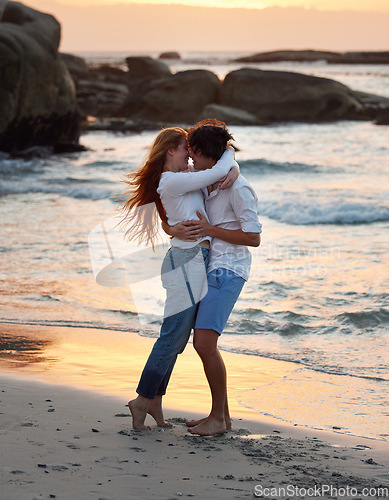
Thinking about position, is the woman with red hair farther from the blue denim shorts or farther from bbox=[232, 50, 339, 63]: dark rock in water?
bbox=[232, 50, 339, 63]: dark rock in water

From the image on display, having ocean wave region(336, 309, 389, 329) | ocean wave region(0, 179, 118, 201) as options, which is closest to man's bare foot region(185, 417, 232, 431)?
ocean wave region(336, 309, 389, 329)

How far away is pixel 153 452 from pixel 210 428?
52 cm

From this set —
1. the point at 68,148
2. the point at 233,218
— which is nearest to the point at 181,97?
the point at 68,148

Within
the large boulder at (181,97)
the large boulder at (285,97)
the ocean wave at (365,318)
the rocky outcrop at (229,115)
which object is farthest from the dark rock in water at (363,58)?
the ocean wave at (365,318)

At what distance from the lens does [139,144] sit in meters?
26.7

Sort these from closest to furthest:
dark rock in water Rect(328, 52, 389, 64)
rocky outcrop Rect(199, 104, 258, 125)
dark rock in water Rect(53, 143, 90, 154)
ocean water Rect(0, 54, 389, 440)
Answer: ocean water Rect(0, 54, 389, 440) → dark rock in water Rect(53, 143, 90, 154) → rocky outcrop Rect(199, 104, 258, 125) → dark rock in water Rect(328, 52, 389, 64)

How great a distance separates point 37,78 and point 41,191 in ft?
19.1

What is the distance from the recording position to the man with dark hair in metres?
3.94

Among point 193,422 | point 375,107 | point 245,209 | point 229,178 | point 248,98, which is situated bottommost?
point 193,422

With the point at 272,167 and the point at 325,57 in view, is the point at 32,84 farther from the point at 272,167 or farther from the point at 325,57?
the point at 325,57

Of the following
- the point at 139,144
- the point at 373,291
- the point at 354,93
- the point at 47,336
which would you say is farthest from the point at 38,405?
the point at 354,93

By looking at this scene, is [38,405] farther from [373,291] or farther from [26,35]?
[26,35]

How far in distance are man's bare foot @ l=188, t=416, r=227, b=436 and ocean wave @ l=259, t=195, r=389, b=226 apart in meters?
9.00

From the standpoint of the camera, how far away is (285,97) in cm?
3438
